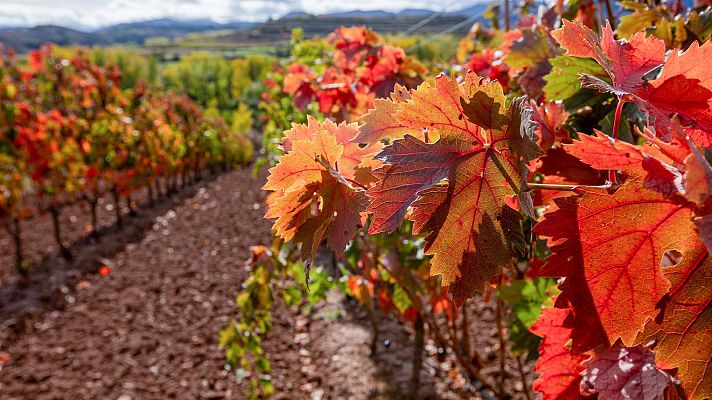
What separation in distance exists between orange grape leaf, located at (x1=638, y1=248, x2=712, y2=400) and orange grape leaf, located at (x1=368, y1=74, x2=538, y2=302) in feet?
0.57

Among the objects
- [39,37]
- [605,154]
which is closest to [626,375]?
[605,154]

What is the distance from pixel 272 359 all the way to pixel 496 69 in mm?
3482

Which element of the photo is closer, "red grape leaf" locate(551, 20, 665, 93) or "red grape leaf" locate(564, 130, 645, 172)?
"red grape leaf" locate(564, 130, 645, 172)

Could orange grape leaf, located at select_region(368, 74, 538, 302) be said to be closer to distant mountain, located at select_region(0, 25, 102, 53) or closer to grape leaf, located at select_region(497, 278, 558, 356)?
grape leaf, located at select_region(497, 278, 558, 356)

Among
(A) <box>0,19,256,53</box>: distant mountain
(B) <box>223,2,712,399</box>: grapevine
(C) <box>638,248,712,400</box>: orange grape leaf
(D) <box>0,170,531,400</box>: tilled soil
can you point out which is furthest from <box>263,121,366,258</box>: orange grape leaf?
(A) <box>0,19,256,53</box>: distant mountain

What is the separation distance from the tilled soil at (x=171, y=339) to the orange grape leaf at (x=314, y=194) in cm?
256

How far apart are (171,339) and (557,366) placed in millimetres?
4626

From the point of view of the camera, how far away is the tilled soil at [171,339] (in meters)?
3.78

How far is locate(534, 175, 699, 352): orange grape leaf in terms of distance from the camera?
518 mm

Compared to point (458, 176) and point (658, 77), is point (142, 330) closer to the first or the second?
point (458, 176)

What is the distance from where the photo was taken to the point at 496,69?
144cm

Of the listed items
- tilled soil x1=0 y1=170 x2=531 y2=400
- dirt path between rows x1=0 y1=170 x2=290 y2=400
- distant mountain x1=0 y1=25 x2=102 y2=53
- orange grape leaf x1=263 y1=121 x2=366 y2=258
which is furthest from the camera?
distant mountain x1=0 y1=25 x2=102 y2=53

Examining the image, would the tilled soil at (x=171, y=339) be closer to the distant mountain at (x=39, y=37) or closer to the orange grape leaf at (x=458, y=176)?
the orange grape leaf at (x=458, y=176)

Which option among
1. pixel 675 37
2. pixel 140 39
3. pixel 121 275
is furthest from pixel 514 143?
pixel 140 39
